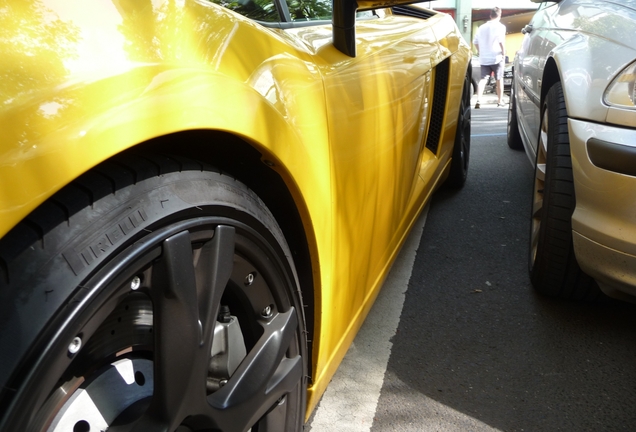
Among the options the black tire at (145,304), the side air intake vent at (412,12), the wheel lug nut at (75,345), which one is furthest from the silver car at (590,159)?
the wheel lug nut at (75,345)

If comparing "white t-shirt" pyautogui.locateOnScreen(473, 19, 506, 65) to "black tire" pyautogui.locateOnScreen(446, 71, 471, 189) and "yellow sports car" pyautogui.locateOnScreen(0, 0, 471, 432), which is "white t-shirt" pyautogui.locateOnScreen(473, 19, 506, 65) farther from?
"yellow sports car" pyautogui.locateOnScreen(0, 0, 471, 432)

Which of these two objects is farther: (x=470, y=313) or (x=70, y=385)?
(x=470, y=313)

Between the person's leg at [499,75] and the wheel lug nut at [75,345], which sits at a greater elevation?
the wheel lug nut at [75,345]

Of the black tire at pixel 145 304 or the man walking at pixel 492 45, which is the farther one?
the man walking at pixel 492 45

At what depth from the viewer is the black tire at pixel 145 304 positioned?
2.25 ft

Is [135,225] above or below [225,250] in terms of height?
above

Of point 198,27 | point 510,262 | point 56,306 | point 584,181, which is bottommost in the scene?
point 510,262

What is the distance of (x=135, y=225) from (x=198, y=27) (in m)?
0.40

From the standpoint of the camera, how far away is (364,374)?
211cm

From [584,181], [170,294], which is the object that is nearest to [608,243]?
[584,181]

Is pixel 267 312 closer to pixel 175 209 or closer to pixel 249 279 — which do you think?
pixel 249 279

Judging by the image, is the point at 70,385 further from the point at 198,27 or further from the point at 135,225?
the point at 198,27

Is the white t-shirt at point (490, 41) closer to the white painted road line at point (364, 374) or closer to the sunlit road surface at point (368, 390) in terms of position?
the white painted road line at point (364, 374)

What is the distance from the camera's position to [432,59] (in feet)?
8.35
